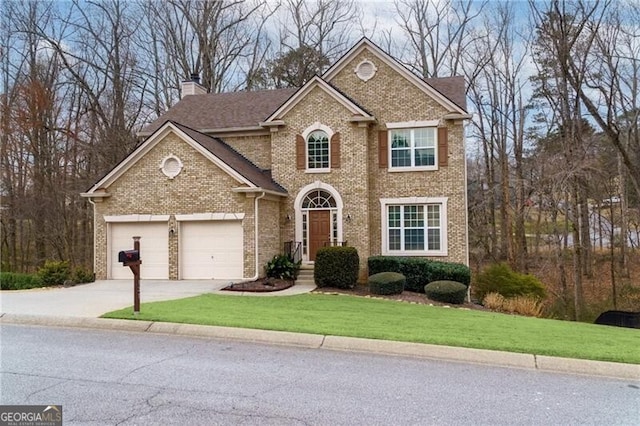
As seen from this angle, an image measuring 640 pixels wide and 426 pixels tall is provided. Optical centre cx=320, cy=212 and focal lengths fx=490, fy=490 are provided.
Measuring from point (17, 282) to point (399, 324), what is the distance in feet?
46.2

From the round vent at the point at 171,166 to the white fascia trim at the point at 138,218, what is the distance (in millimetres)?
1541

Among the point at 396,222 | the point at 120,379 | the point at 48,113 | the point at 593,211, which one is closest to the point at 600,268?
the point at 593,211

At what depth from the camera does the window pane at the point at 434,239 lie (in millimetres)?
19016

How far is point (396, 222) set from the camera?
19.6 meters

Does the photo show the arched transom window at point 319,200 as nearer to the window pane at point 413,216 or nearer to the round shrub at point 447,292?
the window pane at point 413,216

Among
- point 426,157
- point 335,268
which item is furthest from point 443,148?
point 335,268

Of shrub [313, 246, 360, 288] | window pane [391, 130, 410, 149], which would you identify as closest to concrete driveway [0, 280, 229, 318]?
shrub [313, 246, 360, 288]

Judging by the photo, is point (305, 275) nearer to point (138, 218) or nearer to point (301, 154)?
point (301, 154)

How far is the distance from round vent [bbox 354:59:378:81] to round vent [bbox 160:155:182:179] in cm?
811

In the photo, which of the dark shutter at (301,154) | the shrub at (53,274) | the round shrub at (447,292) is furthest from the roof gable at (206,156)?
the round shrub at (447,292)

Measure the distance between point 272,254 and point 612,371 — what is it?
13.4m

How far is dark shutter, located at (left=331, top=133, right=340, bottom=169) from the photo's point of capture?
19.4 meters

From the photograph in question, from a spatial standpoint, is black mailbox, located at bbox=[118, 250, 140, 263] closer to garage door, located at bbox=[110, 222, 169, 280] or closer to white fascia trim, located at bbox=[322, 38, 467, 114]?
garage door, located at bbox=[110, 222, 169, 280]

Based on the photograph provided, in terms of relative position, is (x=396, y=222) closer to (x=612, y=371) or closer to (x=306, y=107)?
(x=306, y=107)
